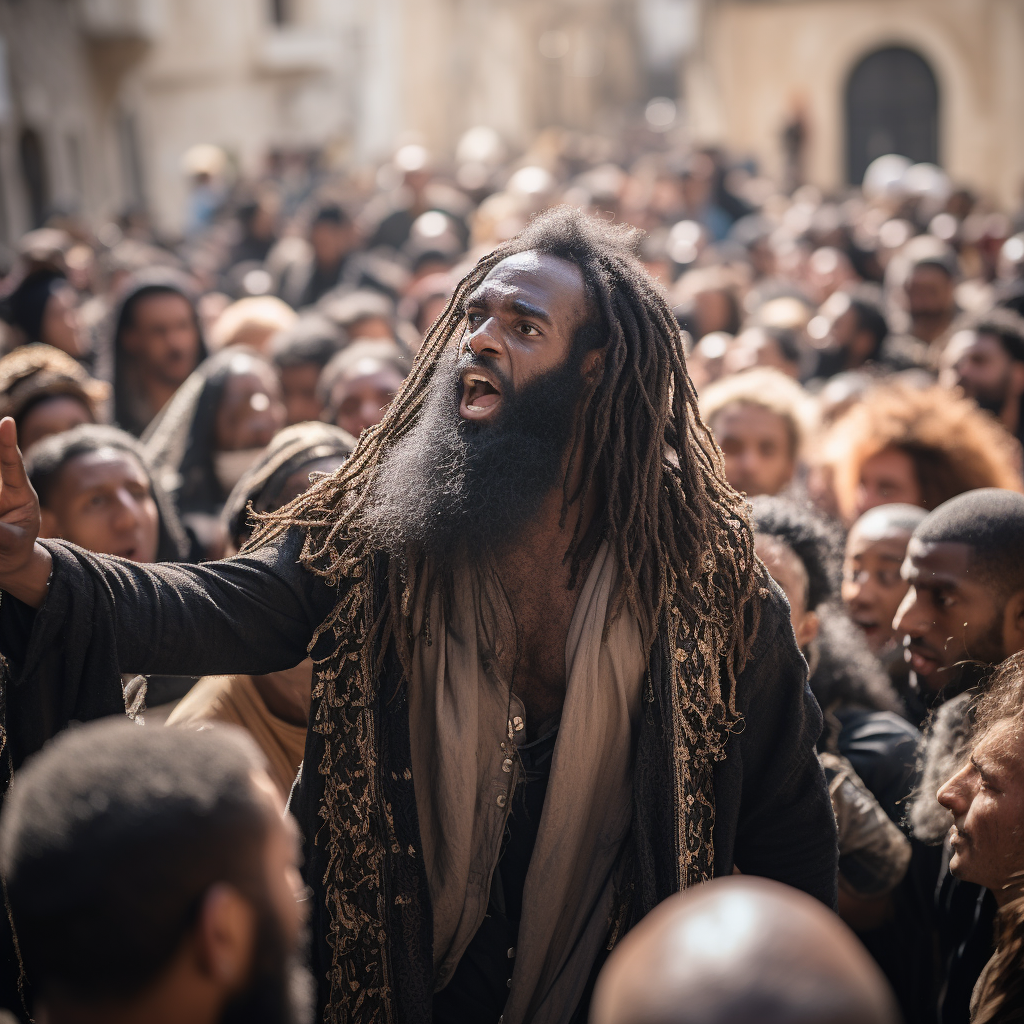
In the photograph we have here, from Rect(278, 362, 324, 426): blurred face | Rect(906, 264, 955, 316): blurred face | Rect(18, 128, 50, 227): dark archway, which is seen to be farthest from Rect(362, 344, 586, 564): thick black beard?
Rect(18, 128, 50, 227): dark archway

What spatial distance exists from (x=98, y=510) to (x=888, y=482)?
279 cm

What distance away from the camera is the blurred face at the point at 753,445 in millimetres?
5039

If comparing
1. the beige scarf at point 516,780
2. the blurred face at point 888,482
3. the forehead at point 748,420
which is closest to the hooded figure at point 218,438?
the forehead at point 748,420

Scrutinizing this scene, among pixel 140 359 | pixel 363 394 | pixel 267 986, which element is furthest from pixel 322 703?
pixel 140 359

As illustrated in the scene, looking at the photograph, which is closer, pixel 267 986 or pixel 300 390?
pixel 267 986

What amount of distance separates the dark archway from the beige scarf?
1862 cm

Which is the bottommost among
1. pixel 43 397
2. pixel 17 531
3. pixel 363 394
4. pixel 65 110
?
pixel 363 394

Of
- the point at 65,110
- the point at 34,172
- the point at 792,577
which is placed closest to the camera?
the point at 792,577

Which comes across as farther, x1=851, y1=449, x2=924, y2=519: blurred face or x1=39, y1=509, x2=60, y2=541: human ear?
x1=851, y1=449, x2=924, y2=519: blurred face

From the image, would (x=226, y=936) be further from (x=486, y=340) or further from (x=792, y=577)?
(x=792, y=577)

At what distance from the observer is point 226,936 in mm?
1543

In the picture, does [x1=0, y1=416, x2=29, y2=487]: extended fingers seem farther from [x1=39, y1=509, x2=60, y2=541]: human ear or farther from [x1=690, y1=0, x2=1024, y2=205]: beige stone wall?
[x1=690, y1=0, x2=1024, y2=205]: beige stone wall

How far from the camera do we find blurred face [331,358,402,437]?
5.11 m

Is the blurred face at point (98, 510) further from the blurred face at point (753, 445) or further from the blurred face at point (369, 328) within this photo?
the blurred face at point (369, 328)
